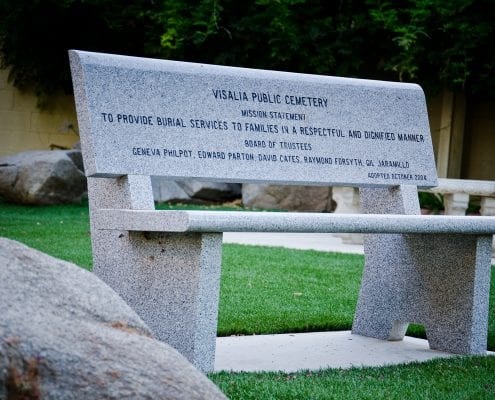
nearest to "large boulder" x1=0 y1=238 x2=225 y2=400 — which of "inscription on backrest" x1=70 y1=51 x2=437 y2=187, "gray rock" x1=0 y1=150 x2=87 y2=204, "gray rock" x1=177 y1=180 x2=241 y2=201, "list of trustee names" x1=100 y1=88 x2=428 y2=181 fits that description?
"inscription on backrest" x1=70 y1=51 x2=437 y2=187

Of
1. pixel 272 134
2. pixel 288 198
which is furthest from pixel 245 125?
pixel 288 198

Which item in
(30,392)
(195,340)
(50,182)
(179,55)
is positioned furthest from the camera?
(179,55)

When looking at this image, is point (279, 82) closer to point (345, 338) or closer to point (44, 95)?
point (345, 338)

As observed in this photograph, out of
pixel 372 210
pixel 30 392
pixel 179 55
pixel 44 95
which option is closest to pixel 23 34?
pixel 44 95

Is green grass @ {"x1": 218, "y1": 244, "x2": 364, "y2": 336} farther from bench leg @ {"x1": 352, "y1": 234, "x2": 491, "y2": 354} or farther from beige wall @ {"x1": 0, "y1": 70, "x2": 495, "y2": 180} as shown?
beige wall @ {"x1": 0, "y1": 70, "x2": 495, "y2": 180}

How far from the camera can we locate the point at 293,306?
589 cm

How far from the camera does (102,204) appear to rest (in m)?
4.17

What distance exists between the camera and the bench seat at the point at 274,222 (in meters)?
3.51

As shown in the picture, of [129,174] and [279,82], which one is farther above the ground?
[279,82]

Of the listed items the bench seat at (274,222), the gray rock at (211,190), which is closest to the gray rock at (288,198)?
the gray rock at (211,190)

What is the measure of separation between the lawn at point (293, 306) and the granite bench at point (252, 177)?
37 cm

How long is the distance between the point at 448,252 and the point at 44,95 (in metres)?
10.9

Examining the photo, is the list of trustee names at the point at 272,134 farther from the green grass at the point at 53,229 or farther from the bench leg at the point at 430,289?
the green grass at the point at 53,229

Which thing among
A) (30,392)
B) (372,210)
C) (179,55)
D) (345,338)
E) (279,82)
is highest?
(179,55)
